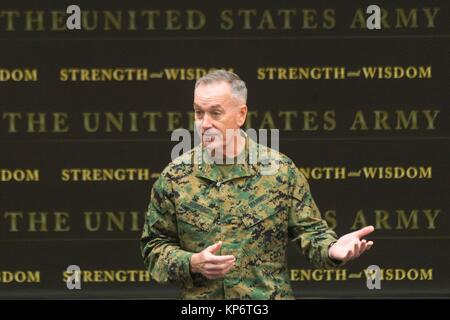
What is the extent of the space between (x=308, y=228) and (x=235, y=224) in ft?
0.87

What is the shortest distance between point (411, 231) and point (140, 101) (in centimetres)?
167

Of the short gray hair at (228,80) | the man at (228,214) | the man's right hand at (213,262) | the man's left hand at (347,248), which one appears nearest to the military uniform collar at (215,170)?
the man at (228,214)

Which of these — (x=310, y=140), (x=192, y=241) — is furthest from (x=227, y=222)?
(x=310, y=140)

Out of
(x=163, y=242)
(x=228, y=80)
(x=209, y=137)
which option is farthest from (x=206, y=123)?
(x=163, y=242)

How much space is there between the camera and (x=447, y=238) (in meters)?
7.14

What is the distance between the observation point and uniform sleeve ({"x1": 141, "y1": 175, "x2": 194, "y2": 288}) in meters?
4.53

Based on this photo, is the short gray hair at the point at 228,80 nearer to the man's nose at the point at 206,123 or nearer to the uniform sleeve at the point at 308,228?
the man's nose at the point at 206,123

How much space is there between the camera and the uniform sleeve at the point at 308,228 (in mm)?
4535

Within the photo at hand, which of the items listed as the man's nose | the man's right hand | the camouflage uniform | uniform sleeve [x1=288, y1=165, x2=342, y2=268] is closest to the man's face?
the man's nose

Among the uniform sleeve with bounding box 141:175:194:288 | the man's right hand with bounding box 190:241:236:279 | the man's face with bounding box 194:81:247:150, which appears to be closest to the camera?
the man's right hand with bounding box 190:241:236:279

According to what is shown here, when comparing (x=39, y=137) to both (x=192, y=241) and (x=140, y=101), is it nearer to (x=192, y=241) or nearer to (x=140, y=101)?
(x=140, y=101)

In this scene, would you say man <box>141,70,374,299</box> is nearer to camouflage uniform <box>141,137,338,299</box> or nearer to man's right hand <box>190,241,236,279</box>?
camouflage uniform <box>141,137,338,299</box>

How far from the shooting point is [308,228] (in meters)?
4.64

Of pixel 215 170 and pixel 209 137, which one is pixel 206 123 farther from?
pixel 215 170
